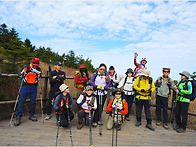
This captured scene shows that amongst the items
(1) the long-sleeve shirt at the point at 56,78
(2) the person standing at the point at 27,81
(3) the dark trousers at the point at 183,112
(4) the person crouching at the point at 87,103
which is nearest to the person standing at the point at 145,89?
(3) the dark trousers at the point at 183,112

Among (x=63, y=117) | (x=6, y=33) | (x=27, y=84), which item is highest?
(x=6, y=33)

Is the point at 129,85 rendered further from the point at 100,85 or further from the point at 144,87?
the point at 100,85

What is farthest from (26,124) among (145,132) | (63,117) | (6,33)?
(6,33)

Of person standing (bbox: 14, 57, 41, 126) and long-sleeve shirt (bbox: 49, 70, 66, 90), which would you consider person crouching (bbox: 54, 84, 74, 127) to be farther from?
person standing (bbox: 14, 57, 41, 126)

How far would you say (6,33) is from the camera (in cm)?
2109

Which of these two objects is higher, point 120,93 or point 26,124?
point 120,93

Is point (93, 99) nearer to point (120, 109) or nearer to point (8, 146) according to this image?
point (120, 109)

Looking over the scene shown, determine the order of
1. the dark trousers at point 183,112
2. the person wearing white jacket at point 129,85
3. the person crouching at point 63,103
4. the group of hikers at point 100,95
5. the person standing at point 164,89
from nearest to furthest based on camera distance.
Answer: the person crouching at point 63,103
the group of hikers at point 100,95
the dark trousers at point 183,112
the person standing at point 164,89
the person wearing white jacket at point 129,85

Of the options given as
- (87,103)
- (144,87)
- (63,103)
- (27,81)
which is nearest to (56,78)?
(27,81)

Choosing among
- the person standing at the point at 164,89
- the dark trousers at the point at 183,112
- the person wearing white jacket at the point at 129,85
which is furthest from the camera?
the person wearing white jacket at the point at 129,85

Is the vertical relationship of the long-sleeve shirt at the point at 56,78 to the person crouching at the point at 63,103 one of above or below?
above

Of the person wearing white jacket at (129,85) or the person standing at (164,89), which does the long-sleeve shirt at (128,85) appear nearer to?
the person wearing white jacket at (129,85)

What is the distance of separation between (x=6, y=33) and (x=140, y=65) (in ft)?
74.2

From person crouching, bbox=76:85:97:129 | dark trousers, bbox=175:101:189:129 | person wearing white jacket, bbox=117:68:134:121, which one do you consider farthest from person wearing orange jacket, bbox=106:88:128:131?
dark trousers, bbox=175:101:189:129
